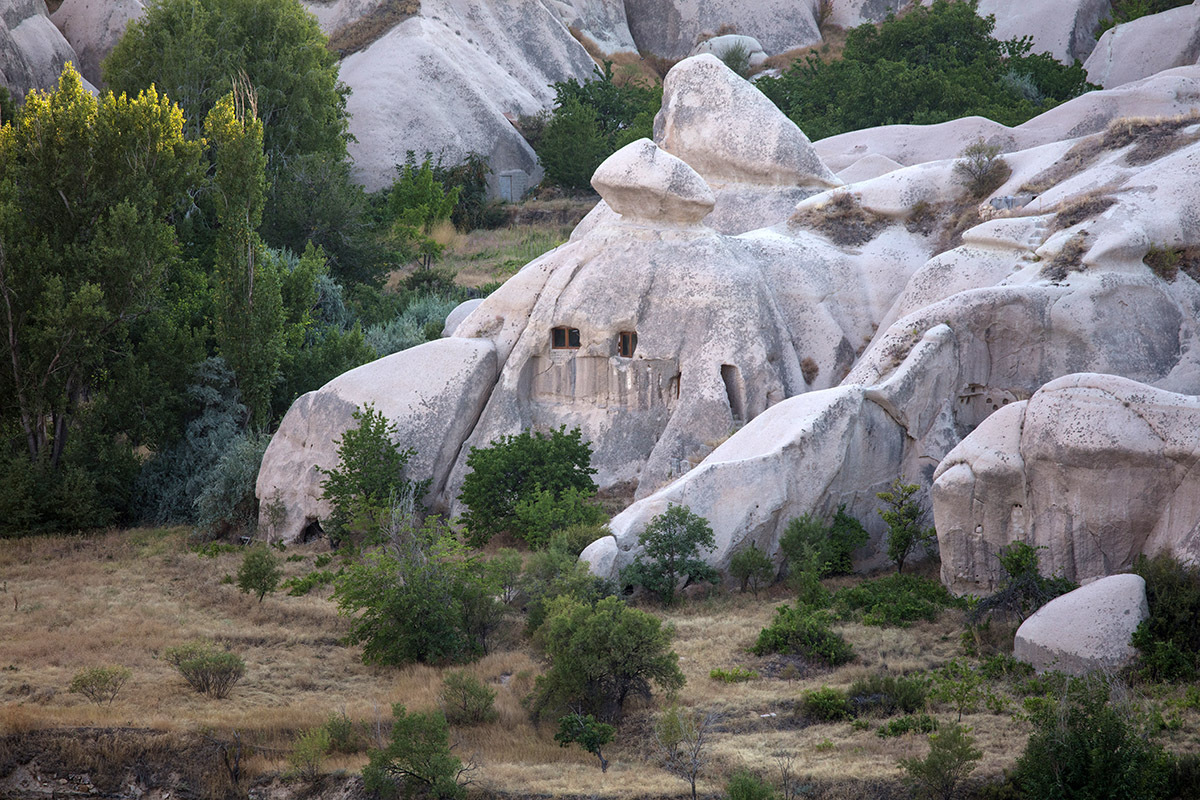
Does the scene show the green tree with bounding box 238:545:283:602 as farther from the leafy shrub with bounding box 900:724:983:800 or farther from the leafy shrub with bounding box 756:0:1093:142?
the leafy shrub with bounding box 756:0:1093:142

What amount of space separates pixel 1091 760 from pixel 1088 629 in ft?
10.00

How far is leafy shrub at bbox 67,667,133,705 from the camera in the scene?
1358 centimetres

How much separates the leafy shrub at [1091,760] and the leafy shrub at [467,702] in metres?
Answer: 5.33

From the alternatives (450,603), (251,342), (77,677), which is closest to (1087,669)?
(450,603)

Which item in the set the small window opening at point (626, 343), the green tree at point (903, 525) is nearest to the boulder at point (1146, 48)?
the small window opening at point (626, 343)

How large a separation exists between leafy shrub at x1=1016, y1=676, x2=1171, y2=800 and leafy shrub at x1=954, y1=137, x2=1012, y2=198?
1500 cm

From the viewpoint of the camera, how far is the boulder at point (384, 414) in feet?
69.8

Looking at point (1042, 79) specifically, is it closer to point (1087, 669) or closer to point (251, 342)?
point (251, 342)

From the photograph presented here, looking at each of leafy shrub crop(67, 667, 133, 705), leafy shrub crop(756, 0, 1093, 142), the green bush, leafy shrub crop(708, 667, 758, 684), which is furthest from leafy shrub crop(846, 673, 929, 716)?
leafy shrub crop(756, 0, 1093, 142)

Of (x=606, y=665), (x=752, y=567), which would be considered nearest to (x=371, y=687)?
(x=606, y=665)

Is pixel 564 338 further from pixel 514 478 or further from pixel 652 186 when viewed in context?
pixel 514 478

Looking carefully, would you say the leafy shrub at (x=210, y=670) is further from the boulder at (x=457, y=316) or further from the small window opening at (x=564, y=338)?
the boulder at (x=457, y=316)

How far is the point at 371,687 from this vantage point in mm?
14281

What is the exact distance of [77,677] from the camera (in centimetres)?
1368
